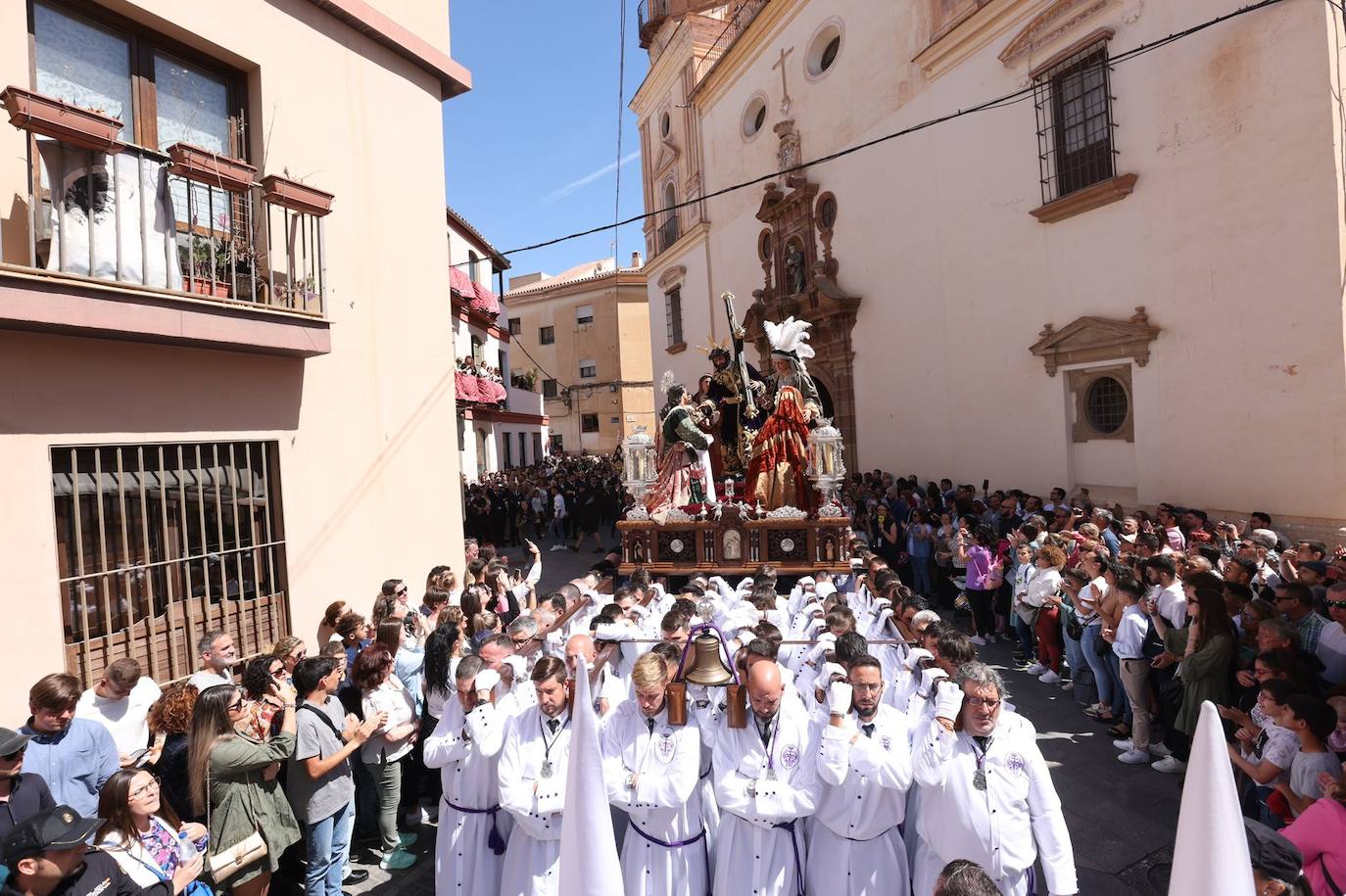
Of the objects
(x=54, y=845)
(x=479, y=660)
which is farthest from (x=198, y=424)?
(x=54, y=845)

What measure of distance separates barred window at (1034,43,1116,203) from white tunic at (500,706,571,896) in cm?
1203

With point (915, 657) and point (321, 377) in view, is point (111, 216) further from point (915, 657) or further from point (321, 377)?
point (915, 657)

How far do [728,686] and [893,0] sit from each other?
17460 millimetres

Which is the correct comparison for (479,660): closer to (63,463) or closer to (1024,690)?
(63,463)

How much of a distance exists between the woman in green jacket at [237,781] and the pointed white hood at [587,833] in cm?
278

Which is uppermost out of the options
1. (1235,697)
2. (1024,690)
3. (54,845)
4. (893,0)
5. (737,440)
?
(893,0)

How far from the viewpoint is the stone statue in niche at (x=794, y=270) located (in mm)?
19969

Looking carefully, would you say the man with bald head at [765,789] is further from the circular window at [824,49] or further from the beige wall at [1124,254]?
the circular window at [824,49]

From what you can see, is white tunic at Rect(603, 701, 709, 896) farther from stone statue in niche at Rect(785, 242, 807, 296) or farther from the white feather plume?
stone statue in niche at Rect(785, 242, 807, 296)

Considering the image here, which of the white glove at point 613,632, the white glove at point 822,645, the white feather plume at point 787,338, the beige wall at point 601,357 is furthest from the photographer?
the beige wall at point 601,357

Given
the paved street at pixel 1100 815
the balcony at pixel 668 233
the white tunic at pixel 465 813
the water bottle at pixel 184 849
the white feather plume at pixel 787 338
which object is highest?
the balcony at pixel 668 233

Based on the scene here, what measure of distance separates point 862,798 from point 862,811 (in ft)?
0.22

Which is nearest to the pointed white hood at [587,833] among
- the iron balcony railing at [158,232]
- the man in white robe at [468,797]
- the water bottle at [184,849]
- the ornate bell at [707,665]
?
the ornate bell at [707,665]

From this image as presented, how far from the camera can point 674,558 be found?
1020 centimetres
